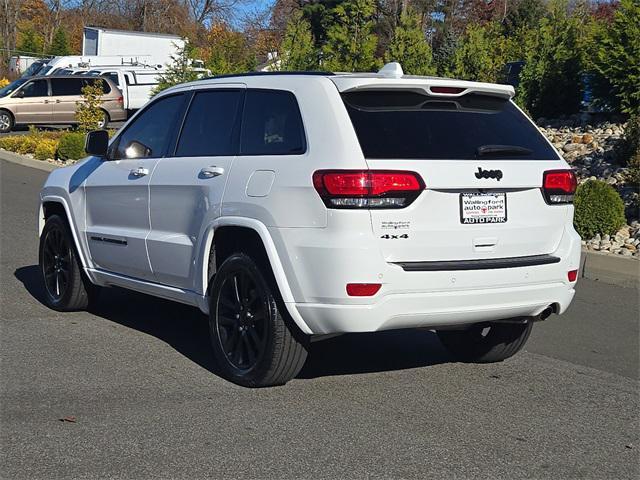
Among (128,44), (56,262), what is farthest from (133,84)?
(56,262)

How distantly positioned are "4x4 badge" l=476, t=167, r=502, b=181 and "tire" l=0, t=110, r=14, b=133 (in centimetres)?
2775

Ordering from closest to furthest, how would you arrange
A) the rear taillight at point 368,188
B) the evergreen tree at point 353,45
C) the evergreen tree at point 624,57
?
the rear taillight at point 368,188 → the evergreen tree at point 624,57 → the evergreen tree at point 353,45

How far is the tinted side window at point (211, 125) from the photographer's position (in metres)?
6.25

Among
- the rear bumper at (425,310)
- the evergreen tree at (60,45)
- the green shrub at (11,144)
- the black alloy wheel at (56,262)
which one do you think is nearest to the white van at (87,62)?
the green shrub at (11,144)

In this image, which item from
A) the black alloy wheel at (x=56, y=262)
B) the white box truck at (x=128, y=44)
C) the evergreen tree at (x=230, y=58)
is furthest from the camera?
the white box truck at (x=128, y=44)

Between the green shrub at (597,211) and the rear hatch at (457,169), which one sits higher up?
the rear hatch at (457,169)

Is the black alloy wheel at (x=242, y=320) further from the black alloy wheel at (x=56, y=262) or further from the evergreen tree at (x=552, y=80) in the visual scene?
the evergreen tree at (x=552, y=80)

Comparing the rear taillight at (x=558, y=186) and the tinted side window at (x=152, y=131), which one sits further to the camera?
the tinted side window at (x=152, y=131)

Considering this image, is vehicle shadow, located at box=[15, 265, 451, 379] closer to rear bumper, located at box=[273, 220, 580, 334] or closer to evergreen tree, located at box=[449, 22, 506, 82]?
rear bumper, located at box=[273, 220, 580, 334]

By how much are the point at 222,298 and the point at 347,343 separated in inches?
58.6

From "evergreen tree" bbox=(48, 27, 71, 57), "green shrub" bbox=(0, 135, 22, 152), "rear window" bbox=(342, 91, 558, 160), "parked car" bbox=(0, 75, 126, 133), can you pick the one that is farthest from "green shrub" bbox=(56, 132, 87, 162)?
"evergreen tree" bbox=(48, 27, 71, 57)

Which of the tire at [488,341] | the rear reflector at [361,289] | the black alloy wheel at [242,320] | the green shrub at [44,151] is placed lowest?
the green shrub at [44,151]

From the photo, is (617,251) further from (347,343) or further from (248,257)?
(248,257)

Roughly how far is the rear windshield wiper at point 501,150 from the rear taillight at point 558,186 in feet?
0.62
